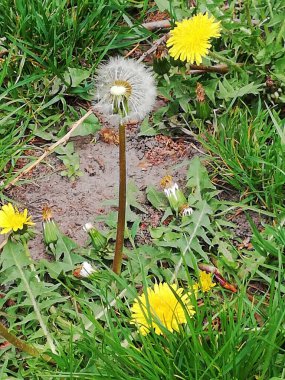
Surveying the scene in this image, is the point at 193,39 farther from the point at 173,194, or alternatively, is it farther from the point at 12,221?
the point at 12,221

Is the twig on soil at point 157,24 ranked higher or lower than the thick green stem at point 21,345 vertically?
higher

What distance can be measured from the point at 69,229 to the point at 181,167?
1.57 ft

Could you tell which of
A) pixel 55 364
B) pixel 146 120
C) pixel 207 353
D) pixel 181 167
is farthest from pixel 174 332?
pixel 146 120

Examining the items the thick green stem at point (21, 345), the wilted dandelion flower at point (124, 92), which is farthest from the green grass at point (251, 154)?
the thick green stem at point (21, 345)

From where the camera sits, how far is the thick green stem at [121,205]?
192 centimetres

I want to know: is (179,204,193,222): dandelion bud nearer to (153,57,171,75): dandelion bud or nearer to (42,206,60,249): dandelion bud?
(42,206,60,249): dandelion bud

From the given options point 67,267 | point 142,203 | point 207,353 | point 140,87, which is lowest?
point 207,353

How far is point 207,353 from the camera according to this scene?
183 centimetres

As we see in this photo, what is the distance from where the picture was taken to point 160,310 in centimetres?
191

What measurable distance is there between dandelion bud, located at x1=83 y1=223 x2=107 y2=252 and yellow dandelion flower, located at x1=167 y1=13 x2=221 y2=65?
0.71 metres

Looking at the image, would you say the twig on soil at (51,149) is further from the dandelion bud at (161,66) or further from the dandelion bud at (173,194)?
the dandelion bud at (173,194)

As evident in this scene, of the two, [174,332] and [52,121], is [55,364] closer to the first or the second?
[174,332]

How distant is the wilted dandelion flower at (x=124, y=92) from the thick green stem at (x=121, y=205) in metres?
0.05

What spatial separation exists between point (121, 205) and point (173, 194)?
0.40m
